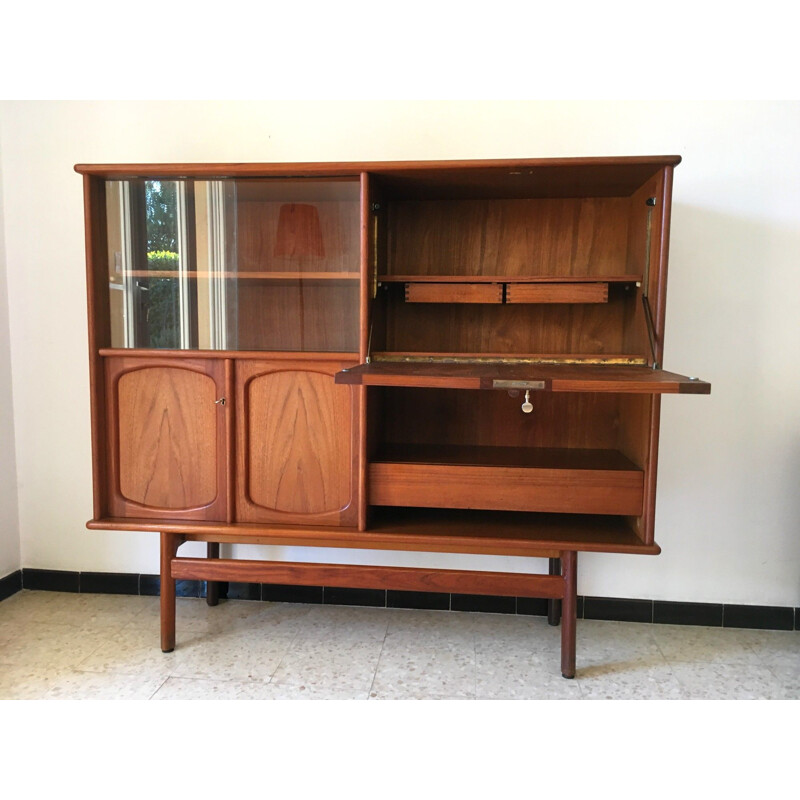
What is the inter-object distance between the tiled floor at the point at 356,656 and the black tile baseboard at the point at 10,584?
0.06m

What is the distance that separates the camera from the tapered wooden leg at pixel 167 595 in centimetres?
237

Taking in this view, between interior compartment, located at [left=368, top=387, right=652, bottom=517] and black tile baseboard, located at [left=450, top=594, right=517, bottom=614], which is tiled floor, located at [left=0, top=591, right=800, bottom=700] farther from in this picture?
interior compartment, located at [left=368, top=387, right=652, bottom=517]

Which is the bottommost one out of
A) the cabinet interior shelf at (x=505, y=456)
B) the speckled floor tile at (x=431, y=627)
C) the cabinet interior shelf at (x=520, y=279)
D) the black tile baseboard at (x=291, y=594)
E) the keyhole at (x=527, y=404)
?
the speckled floor tile at (x=431, y=627)

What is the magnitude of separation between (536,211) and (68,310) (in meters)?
2.10

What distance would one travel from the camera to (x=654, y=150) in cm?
247

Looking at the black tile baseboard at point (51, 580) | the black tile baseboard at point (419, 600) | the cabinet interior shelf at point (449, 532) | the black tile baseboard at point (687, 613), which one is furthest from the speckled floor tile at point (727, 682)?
the black tile baseboard at point (51, 580)

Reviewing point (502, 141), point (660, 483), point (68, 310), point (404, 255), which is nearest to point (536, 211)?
point (502, 141)

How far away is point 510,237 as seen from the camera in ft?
8.02

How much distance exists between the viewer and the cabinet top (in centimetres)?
199

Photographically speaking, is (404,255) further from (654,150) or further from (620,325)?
(654,150)

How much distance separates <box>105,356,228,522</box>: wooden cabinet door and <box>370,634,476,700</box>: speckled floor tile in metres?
0.83

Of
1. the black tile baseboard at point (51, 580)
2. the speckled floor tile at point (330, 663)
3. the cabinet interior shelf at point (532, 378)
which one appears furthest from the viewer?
the black tile baseboard at point (51, 580)

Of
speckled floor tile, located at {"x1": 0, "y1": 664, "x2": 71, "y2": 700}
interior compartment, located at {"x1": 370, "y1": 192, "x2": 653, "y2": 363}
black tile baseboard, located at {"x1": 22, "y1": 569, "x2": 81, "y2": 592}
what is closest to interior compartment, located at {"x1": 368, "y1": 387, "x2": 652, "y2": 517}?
interior compartment, located at {"x1": 370, "y1": 192, "x2": 653, "y2": 363}

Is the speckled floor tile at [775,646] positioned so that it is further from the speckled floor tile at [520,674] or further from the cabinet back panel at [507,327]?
the cabinet back panel at [507,327]
